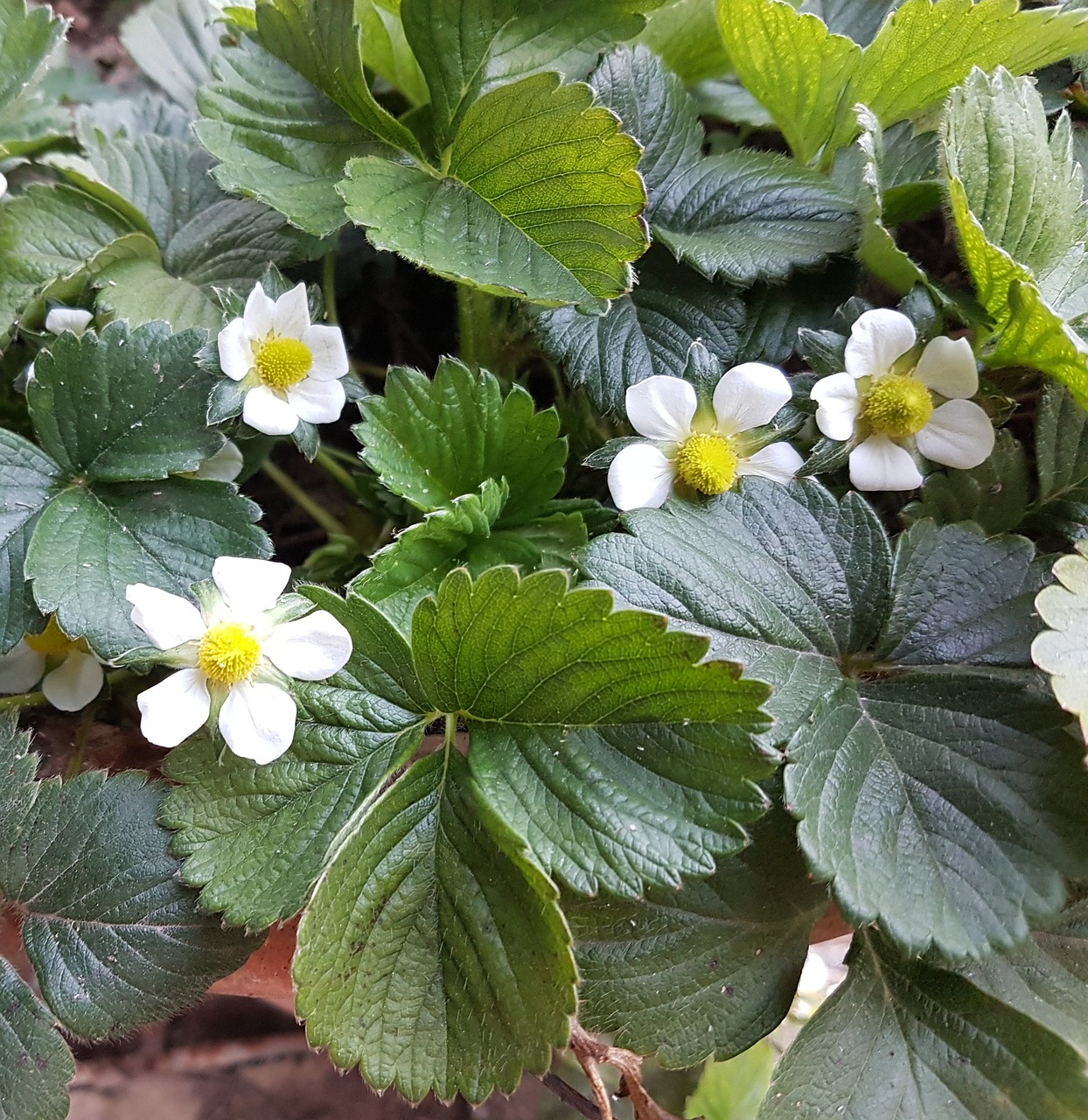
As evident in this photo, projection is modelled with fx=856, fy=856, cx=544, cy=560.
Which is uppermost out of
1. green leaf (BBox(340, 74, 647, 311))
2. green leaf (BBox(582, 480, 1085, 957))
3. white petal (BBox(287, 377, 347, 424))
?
green leaf (BBox(340, 74, 647, 311))

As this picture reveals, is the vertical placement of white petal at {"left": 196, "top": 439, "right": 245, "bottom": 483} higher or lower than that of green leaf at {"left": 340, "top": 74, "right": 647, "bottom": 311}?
lower

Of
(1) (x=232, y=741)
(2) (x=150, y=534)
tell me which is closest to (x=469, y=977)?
(1) (x=232, y=741)

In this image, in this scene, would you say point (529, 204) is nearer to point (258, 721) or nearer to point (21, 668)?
point (258, 721)

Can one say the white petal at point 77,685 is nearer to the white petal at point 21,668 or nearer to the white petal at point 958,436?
the white petal at point 21,668

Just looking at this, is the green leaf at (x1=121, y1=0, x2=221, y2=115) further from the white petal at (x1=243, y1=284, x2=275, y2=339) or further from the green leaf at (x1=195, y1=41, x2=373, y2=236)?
the white petal at (x1=243, y1=284, x2=275, y2=339)

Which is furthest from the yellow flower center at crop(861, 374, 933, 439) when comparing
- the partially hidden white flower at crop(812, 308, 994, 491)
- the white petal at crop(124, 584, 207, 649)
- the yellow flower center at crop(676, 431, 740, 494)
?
the white petal at crop(124, 584, 207, 649)

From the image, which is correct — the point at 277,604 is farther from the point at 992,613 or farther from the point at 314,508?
the point at 992,613

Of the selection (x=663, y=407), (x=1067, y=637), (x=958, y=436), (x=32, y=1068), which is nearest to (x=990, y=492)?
(x=958, y=436)
